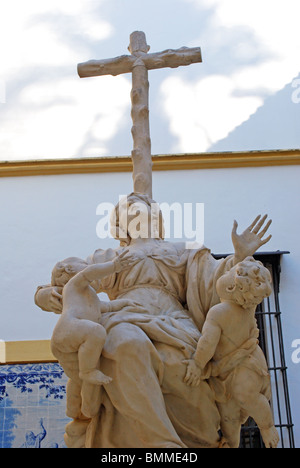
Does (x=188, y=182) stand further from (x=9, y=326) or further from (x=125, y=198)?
(x=125, y=198)

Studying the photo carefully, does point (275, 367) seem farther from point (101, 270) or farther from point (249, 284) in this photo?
→ point (101, 270)

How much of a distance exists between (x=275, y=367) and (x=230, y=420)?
11.4 ft

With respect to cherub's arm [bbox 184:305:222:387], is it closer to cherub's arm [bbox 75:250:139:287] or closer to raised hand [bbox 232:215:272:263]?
raised hand [bbox 232:215:272:263]

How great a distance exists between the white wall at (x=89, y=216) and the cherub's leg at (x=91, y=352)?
4.02 metres

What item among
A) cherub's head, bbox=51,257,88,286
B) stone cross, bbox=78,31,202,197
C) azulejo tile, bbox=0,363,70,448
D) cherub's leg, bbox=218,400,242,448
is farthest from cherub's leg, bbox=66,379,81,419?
azulejo tile, bbox=0,363,70,448

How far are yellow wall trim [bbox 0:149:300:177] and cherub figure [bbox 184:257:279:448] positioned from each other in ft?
15.0

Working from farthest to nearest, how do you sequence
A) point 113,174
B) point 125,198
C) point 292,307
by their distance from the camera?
point 113,174
point 292,307
point 125,198

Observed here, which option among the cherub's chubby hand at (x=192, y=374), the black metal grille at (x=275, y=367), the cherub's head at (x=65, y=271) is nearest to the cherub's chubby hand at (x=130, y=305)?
the cherub's head at (x=65, y=271)

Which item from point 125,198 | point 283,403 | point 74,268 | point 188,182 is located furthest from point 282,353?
point 74,268

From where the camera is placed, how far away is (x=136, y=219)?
427 cm

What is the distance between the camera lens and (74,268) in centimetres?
385

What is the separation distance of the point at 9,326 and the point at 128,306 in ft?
12.6

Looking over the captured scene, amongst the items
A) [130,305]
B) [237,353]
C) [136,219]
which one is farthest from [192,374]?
[136,219]

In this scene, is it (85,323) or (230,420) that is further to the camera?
(230,420)
